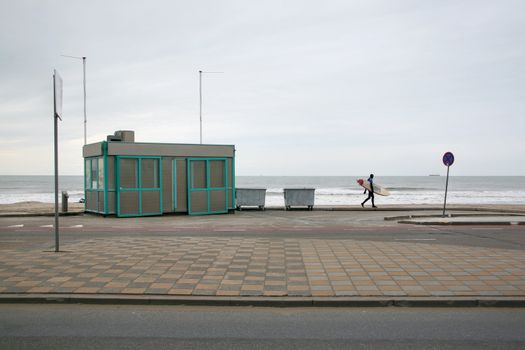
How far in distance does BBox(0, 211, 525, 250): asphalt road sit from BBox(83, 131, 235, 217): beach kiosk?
1.11 meters

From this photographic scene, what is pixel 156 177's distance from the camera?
721 inches

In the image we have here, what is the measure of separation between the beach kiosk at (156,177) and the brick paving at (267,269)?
24.1 ft

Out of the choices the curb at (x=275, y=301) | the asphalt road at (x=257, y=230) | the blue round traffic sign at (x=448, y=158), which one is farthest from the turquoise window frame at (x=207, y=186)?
the curb at (x=275, y=301)

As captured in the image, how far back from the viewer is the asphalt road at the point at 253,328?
15.2ft

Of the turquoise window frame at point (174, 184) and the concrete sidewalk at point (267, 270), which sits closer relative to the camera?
the concrete sidewalk at point (267, 270)

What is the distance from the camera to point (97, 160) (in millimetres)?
18281

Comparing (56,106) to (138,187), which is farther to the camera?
(138,187)

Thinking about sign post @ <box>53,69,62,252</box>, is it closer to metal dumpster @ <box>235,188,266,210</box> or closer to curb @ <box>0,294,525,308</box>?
curb @ <box>0,294,525,308</box>

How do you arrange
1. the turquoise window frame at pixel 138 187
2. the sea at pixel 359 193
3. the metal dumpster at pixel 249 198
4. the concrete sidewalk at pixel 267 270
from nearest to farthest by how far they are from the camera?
the concrete sidewalk at pixel 267 270, the turquoise window frame at pixel 138 187, the metal dumpster at pixel 249 198, the sea at pixel 359 193

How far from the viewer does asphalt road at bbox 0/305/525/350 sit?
15.2 feet

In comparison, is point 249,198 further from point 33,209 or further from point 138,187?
point 33,209

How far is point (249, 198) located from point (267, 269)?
14.4 meters

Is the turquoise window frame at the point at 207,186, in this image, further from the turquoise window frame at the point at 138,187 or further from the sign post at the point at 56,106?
the sign post at the point at 56,106

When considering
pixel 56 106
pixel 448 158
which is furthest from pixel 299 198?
pixel 56 106
